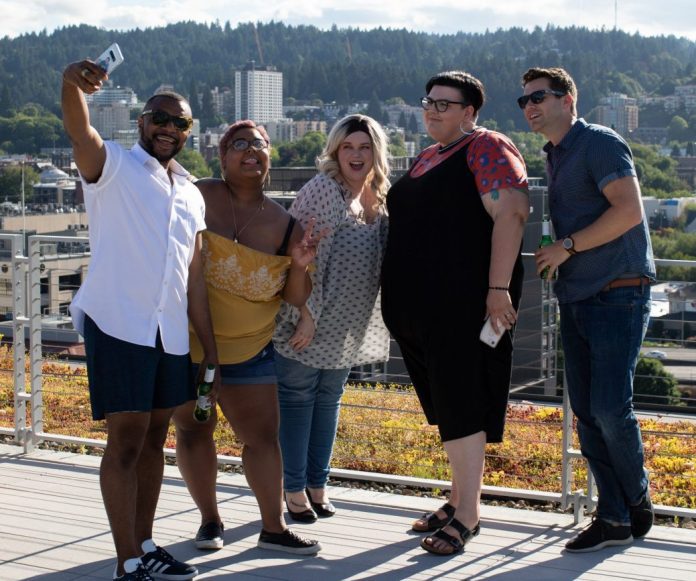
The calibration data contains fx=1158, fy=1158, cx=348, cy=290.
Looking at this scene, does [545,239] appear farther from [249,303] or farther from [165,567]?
[165,567]

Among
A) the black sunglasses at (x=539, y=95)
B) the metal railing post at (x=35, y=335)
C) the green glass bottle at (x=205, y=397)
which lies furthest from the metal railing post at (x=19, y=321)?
the black sunglasses at (x=539, y=95)

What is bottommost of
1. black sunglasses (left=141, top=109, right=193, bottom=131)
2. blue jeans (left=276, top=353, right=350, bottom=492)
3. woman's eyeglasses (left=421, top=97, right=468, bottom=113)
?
blue jeans (left=276, top=353, right=350, bottom=492)

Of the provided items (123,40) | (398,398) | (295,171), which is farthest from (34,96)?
(398,398)

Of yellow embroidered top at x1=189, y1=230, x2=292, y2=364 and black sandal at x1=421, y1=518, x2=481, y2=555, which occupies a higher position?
yellow embroidered top at x1=189, y1=230, x2=292, y2=364

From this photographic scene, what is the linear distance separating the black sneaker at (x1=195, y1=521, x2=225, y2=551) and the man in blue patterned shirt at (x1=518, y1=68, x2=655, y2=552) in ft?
3.50

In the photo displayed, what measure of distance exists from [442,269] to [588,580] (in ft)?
3.22

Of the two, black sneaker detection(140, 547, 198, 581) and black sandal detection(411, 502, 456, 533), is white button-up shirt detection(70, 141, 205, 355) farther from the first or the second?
black sandal detection(411, 502, 456, 533)

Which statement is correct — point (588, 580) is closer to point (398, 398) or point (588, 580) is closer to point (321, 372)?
point (321, 372)

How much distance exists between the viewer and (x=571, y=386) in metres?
3.54

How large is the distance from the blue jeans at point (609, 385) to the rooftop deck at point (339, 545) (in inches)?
7.7

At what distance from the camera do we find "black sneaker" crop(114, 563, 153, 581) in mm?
3035

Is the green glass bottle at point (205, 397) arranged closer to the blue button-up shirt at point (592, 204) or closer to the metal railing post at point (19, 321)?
the blue button-up shirt at point (592, 204)

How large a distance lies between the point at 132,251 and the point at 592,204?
4.40 ft

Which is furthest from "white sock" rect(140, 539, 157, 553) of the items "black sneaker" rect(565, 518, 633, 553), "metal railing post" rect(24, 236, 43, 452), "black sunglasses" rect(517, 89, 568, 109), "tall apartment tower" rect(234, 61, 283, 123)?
"tall apartment tower" rect(234, 61, 283, 123)
